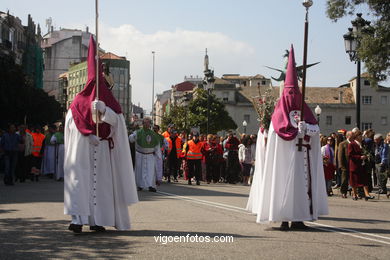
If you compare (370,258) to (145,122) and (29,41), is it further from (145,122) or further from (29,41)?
(29,41)

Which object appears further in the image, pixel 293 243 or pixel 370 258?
pixel 293 243

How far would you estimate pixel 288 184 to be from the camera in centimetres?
980

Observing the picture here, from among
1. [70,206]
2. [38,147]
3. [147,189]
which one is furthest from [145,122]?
[70,206]

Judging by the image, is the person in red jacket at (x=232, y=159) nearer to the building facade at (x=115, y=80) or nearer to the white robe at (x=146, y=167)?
the white robe at (x=146, y=167)

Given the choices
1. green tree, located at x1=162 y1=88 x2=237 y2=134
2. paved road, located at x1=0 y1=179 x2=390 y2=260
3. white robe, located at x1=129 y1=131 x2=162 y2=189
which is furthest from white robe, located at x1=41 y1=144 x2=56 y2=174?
green tree, located at x1=162 y1=88 x2=237 y2=134

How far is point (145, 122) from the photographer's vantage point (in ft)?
61.7

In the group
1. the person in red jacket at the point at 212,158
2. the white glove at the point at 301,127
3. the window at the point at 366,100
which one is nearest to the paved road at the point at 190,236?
the white glove at the point at 301,127

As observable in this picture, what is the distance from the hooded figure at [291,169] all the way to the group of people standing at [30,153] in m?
13.1

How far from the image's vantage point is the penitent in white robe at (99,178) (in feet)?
29.3

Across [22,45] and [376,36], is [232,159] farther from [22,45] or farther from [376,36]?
[22,45]

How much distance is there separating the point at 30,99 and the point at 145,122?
3599 centimetres

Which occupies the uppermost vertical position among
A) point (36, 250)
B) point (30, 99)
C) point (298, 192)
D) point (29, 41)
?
point (29, 41)

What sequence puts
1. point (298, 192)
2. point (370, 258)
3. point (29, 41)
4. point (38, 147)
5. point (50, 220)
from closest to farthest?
point (370, 258) < point (298, 192) < point (50, 220) < point (38, 147) < point (29, 41)

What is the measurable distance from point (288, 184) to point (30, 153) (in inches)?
630
